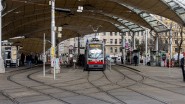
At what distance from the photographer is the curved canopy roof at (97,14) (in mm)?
55281

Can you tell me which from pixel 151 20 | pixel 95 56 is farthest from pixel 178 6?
pixel 95 56

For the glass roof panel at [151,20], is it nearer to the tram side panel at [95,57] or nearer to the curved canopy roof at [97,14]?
the curved canopy roof at [97,14]

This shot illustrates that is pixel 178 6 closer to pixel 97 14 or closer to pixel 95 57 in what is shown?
pixel 95 57

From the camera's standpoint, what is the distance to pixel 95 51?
44406 mm

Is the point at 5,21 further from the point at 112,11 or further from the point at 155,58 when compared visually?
the point at 155,58

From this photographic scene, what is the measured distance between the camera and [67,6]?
212 feet

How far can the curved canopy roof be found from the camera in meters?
55.3

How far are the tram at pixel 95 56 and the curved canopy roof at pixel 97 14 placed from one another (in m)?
5.84

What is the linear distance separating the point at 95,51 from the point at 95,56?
21.1 inches

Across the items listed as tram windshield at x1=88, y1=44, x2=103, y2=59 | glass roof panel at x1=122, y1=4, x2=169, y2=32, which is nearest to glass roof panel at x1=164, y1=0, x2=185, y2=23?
glass roof panel at x1=122, y1=4, x2=169, y2=32

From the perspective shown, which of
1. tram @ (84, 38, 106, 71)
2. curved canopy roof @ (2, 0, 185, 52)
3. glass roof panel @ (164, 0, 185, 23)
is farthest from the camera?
curved canopy roof @ (2, 0, 185, 52)

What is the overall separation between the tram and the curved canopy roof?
19.2ft

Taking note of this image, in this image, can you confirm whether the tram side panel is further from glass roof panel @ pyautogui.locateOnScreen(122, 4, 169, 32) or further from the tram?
glass roof panel @ pyautogui.locateOnScreen(122, 4, 169, 32)

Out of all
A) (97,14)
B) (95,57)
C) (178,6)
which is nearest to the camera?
(95,57)
